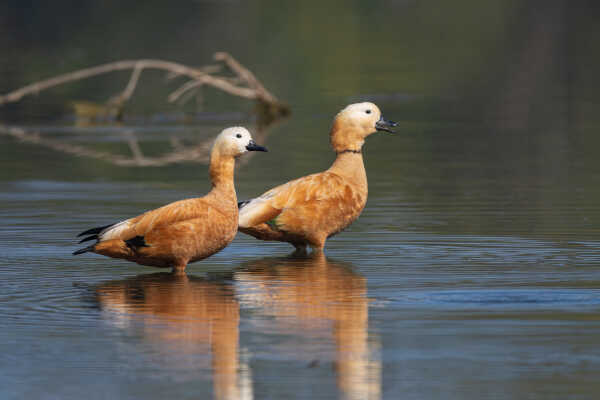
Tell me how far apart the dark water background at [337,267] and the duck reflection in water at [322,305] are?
2 cm

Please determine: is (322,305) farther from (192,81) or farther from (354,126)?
(192,81)

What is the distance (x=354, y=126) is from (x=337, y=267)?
2.10 metres

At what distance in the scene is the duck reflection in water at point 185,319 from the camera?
7.45m

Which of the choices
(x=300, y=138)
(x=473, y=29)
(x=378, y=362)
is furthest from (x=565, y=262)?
(x=473, y=29)

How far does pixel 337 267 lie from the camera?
11.2m

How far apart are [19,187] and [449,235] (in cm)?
656

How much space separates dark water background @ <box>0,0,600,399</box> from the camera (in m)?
7.42

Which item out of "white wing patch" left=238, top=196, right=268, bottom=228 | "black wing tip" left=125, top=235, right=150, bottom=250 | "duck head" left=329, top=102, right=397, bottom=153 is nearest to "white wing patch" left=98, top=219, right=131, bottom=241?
"black wing tip" left=125, top=235, right=150, bottom=250

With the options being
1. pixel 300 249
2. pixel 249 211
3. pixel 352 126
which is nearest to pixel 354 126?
pixel 352 126

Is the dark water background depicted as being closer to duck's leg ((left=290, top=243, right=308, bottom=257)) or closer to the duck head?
duck's leg ((left=290, top=243, right=308, bottom=257))

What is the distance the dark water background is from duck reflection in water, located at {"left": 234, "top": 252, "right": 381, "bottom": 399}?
25 millimetres

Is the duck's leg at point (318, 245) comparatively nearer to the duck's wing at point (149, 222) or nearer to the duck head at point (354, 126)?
the duck head at point (354, 126)

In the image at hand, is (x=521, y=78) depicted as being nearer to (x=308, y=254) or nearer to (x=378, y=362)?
(x=308, y=254)

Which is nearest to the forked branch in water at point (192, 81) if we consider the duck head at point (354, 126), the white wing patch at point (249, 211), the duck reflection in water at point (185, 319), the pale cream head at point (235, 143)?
the duck head at point (354, 126)
